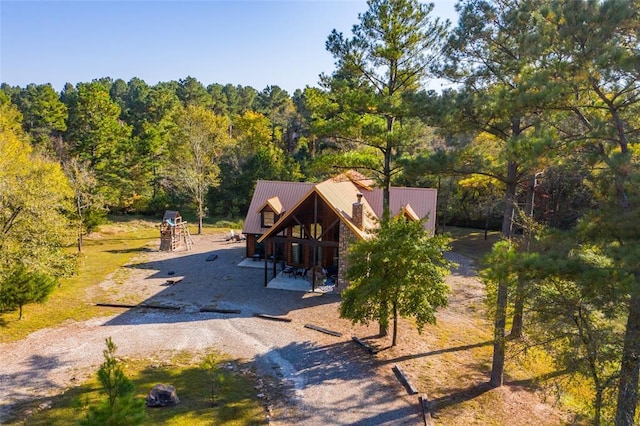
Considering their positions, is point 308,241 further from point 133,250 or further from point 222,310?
point 133,250

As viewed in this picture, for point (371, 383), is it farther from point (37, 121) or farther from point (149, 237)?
point (37, 121)

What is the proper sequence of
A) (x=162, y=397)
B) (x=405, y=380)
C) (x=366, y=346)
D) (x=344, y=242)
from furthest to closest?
(x=344, y=242) → (x=366, y=346) → (x=405, y=380) → (x=162, y=397)

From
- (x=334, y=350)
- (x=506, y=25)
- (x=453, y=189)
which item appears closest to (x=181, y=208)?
(x=453, y=189)

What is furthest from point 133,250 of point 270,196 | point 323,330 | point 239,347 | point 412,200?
point 412,200

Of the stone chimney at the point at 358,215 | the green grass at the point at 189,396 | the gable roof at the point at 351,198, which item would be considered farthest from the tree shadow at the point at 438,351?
the gable roof at the point at 351,198

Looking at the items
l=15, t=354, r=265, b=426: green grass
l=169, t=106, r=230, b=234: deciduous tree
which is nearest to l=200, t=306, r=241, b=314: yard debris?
l=15, t=354, r=265, b=426: green grass

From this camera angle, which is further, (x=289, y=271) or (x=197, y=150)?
(x=197, y=150)

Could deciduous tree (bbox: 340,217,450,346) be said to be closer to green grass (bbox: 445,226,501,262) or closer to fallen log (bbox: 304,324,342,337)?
fallen log (bbox: 304,324,342,337)
